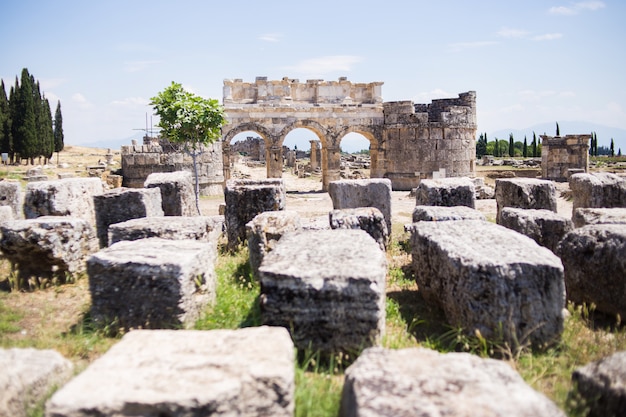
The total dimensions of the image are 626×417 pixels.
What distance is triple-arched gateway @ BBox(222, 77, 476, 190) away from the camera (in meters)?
21.7

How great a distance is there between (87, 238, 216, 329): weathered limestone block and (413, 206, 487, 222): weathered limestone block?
354 centimetres

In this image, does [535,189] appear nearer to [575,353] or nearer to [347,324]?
[575,353]

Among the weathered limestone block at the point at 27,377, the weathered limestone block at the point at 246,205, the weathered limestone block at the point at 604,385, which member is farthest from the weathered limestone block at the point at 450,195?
the weathered limestone block at the point at 27,377

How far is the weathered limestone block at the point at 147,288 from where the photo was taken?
3887mm

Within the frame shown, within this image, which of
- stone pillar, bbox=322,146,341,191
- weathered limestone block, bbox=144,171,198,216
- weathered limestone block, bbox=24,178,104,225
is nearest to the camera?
weathered limestone block, bbox=24,178,104,225

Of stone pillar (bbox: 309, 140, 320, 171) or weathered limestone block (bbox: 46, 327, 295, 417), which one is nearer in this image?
weathered limestone block (bbox: 46, 327, 295, 417)

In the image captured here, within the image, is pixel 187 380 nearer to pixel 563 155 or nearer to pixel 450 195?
pixel 450 195

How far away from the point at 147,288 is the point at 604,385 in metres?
3.22

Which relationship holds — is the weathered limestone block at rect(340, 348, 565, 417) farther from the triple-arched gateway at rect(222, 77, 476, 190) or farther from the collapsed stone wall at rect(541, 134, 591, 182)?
the collapsed stone wall at rect(541, 134, 591, 182)

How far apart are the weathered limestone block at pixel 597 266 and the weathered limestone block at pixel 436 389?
2466 mm

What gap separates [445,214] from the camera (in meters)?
6.60

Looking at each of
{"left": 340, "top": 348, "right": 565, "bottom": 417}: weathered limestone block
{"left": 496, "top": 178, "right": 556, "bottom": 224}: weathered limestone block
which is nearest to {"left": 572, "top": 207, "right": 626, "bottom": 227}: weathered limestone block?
{"left": 496, "top": 178, "right": 556, "bottom": 224}: weathered limestone block

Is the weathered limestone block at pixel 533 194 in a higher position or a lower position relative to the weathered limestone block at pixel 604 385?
higher

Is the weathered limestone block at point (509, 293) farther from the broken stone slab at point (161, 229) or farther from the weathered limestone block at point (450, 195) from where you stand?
the weathered limestone block at point (450, 195)
